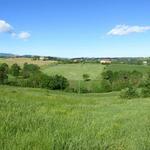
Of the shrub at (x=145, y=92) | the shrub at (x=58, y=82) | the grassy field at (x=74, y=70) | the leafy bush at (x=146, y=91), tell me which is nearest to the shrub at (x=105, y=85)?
the grassy field at (x=74, y=70)

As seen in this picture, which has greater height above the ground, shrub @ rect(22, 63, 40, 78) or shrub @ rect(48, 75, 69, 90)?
shrub @ rect(22, 63, 40, 78)

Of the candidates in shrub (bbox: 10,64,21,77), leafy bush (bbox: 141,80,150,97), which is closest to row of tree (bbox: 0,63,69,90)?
shrub (bbox: 10,64,21,77)

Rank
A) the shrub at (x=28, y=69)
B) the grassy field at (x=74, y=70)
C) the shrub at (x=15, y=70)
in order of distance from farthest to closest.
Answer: the shrub at (x=15, y=70) < the shrub at (x=28, y=69) < the grassy field at (x=74, y=70)

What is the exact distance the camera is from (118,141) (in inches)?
256

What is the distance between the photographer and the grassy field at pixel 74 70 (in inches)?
4726

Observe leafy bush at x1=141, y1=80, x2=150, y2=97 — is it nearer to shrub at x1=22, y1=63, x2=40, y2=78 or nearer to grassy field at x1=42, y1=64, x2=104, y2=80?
grassy field at x1=42, y1=64, x2=104, y2=80

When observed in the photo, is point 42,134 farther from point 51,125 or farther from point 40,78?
point 40,78

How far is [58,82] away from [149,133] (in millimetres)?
101152

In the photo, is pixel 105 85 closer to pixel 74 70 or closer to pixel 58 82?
pixel 58 82

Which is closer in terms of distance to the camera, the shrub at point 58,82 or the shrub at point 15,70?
the shrub at point 58,82

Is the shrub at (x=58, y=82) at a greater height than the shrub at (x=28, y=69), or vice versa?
the shrub at (x=28, y=69)

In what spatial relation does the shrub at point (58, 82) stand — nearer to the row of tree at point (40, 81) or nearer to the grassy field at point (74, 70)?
the row of tree at point (40, 81)

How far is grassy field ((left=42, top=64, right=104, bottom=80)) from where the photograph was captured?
120050mm

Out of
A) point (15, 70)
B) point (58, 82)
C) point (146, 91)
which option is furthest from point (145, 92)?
point (15, 70)
